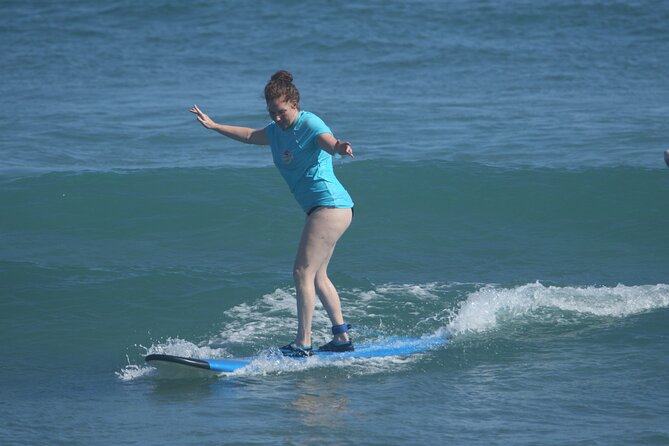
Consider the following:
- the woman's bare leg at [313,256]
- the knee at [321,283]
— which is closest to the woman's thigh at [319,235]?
the woman's bare leg at [313,256]

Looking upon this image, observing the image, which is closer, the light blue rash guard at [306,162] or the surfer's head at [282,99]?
the surfer's head at [282,99]

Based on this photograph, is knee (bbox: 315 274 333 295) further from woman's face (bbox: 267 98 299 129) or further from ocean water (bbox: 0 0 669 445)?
woman's face (bbox: 267 98 299 129)

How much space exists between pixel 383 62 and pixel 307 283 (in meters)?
13.9

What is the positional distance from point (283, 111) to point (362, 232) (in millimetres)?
4676

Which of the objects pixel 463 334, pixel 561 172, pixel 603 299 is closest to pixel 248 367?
pixel 463 334

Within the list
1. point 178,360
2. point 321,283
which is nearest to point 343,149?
point 321,283

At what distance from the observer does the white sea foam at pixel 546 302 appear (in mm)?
7977

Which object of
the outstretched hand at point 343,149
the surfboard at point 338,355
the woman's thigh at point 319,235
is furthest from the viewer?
the woman's thigh at point 319,235

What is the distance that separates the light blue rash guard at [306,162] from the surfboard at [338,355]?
1.07 meters

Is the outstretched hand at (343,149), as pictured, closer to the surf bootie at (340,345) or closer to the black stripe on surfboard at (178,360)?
the surf bootie at (340,345)

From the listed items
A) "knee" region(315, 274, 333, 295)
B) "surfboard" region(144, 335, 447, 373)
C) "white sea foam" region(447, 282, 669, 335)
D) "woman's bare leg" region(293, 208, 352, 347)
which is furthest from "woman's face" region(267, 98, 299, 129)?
"white sea foam" region(447, 282, 669, 335)

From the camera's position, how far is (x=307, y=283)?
693 centimetres

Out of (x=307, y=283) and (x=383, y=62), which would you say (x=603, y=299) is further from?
(x=383, y=62)

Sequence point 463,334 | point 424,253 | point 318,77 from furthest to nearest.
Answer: point 318,77 < point 424,253 < point 463,334
